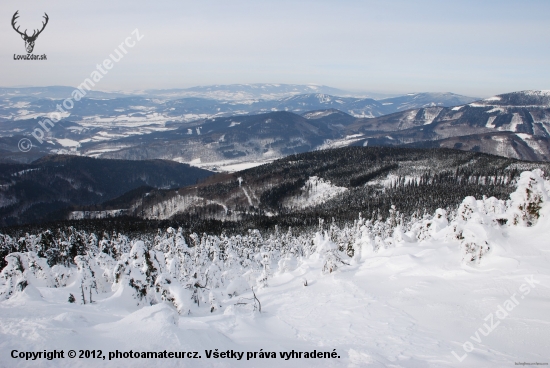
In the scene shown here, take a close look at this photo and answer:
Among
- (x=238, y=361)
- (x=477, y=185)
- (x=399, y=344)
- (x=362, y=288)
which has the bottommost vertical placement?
(x=477, y=185)

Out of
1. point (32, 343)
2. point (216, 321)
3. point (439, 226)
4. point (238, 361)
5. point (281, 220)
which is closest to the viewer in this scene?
point (32, 343)

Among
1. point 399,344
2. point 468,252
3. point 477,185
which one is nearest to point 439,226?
point 468,252

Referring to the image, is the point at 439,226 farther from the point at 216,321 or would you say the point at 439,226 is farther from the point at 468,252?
the point at 216,321
